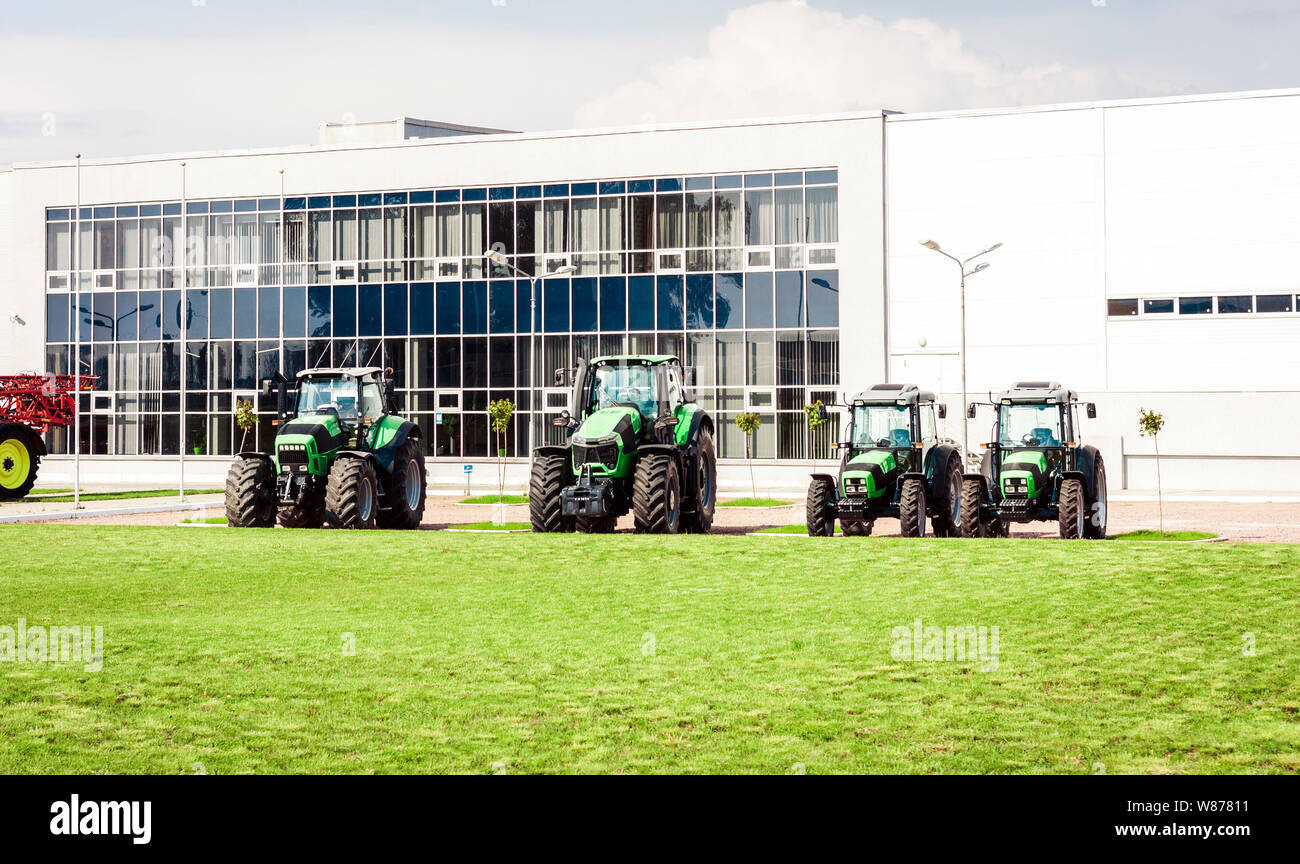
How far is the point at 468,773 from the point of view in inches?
319

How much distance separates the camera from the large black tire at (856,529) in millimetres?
26094

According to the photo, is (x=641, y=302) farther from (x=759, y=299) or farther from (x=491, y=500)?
(x=491, y=500)

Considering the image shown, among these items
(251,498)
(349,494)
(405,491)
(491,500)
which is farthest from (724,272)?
(251,498)

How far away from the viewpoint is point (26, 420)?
1569 inches

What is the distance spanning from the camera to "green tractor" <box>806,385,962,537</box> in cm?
2531

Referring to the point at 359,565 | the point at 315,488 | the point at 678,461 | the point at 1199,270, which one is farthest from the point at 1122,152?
the point at 359,565

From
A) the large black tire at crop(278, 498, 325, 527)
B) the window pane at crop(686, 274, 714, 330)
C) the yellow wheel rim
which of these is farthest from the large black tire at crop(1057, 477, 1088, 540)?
the window pane at crop(686, 274, 714, 330)

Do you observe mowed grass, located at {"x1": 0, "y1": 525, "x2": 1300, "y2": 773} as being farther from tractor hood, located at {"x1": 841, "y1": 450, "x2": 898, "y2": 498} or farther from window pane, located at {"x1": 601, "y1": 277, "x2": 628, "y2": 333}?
window pane, located at {"x1": 601, "y1": 277, "x2": 628, "y2": 333}

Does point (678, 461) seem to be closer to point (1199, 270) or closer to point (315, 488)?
point (315, 488)

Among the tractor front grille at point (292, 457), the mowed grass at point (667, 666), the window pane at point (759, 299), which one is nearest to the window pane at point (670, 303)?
the window pane at point (759, 299)

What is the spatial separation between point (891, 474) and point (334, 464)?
33.8 ft

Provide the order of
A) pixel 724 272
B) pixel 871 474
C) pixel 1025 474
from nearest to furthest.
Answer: pixel 871 474 < pixel 1025 474 < pixel 724 272

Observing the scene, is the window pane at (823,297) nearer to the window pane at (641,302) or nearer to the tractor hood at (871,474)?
the window pane at (641,302)

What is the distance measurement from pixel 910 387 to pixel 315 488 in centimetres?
1140
